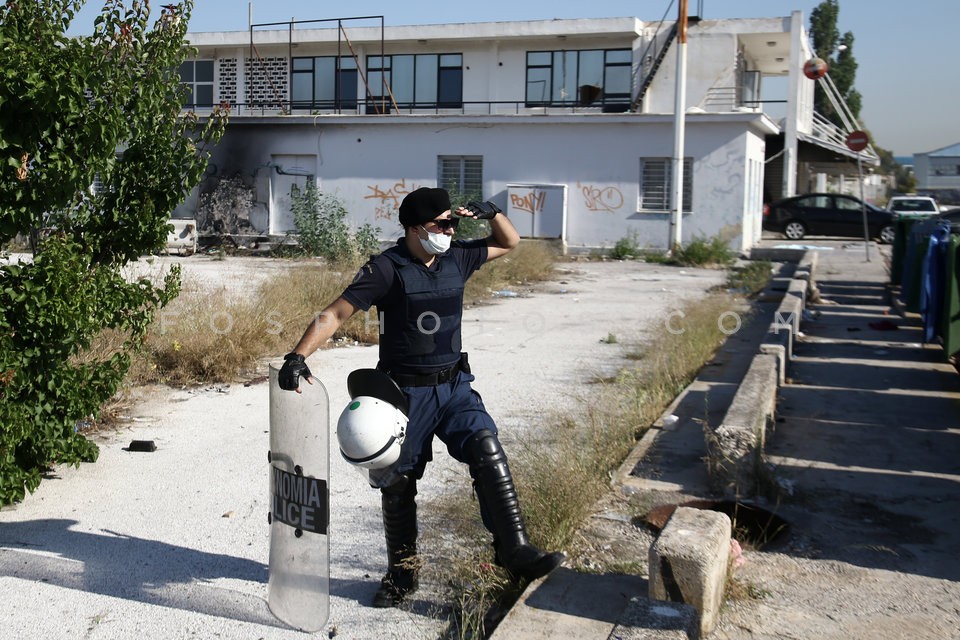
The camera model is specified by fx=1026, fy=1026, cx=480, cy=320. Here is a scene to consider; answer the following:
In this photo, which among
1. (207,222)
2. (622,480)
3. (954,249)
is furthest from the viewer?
(207,222)

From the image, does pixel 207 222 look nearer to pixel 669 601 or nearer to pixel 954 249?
pixel 954 249

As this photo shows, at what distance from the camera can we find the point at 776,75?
41938mm

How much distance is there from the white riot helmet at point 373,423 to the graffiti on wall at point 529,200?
2197cm

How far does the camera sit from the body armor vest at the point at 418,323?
434 cm

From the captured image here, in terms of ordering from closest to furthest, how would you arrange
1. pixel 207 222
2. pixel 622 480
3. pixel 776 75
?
pixel 622 480
pixel 207 222
pixel 776 75

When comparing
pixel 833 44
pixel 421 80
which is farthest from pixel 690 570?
pixel 833 44

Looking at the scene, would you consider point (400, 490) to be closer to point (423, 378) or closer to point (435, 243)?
point (423, 378)

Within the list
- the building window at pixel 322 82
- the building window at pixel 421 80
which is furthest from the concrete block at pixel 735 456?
the building window at pixel 322 82

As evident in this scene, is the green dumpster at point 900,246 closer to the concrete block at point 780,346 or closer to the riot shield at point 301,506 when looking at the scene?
the concrete block at point 780,346

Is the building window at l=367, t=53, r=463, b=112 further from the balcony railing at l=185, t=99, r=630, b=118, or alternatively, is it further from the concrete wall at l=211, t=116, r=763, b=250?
the concrete wall at l=211, t=116, r=763, b=250

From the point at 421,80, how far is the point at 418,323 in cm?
3233

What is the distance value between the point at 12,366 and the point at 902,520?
15.1 feet

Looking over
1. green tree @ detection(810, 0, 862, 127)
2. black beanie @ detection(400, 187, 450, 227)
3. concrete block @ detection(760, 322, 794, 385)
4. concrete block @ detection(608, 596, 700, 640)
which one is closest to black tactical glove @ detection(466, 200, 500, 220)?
black beanie @ detection(400, 187, 450, 227)

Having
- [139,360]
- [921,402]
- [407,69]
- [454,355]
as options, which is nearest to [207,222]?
[407,69]
